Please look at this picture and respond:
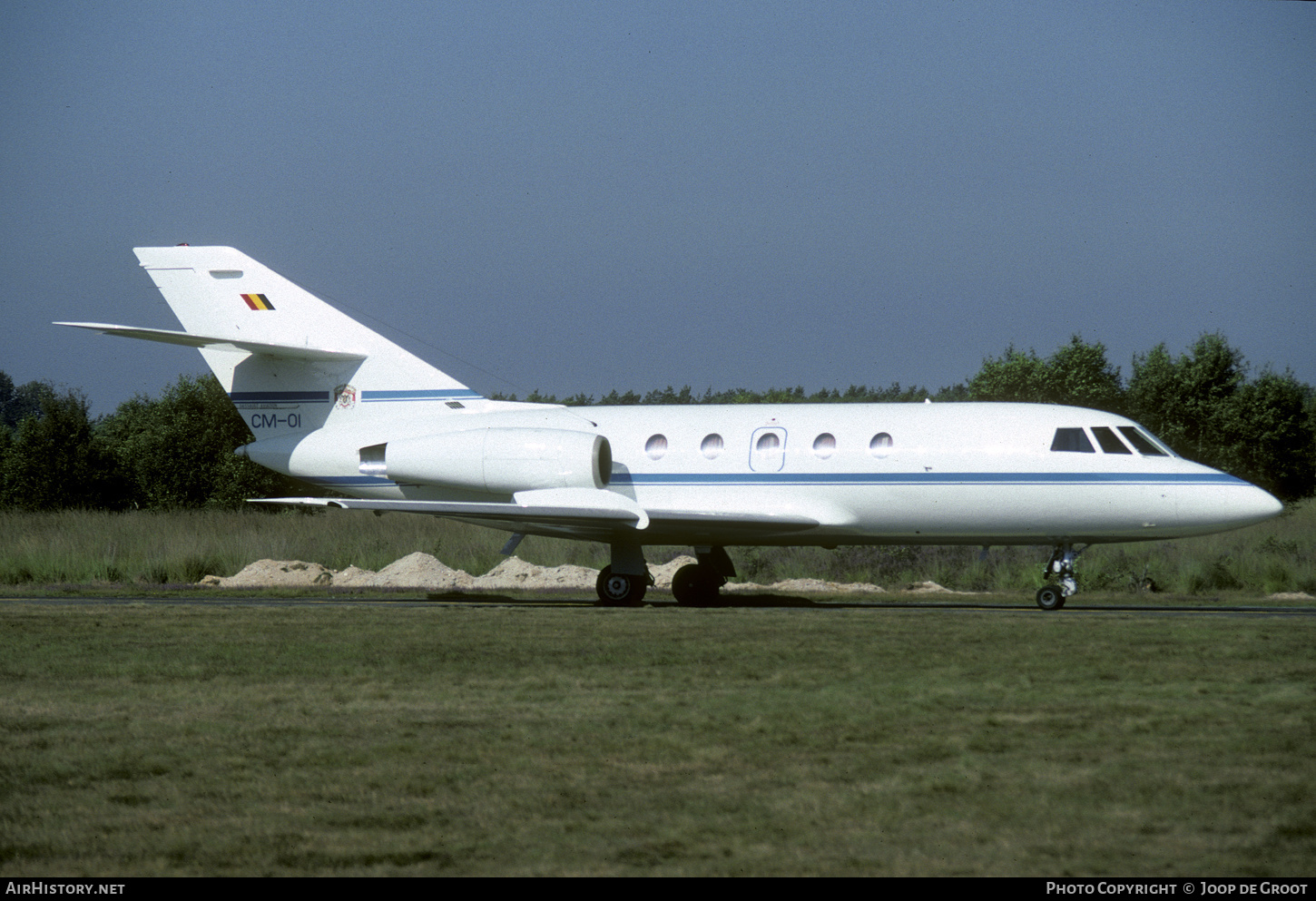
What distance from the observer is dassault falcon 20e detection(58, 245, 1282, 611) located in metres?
20.5

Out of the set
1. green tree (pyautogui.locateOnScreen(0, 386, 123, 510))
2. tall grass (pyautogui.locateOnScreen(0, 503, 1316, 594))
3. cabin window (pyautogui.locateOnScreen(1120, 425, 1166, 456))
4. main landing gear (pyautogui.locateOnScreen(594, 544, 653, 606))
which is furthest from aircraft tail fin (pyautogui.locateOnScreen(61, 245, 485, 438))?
green tree (pyautogui.locateOnScreen(0, 386, 123, 510))

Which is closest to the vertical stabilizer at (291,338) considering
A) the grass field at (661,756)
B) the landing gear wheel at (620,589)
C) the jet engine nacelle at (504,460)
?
the jet engine nacelle at (504,460)

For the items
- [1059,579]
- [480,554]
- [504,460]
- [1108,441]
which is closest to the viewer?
[1108,441]

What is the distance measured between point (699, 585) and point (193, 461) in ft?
95.3

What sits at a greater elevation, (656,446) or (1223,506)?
(656,446)

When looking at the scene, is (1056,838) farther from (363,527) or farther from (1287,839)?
(363,527)

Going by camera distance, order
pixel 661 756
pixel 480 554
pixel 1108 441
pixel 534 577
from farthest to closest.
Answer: pixel 480 554 → pixel 534 577 → pixel 1108 441 → pixel 661 756

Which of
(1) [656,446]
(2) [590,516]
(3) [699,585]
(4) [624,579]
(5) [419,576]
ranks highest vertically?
(1) [656,446]

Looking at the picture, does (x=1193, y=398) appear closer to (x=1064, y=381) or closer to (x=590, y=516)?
(x=1064, y=381)

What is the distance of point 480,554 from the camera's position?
32.6m

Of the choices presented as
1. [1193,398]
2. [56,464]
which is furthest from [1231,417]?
[56,464]

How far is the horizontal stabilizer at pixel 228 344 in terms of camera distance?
2195 cm

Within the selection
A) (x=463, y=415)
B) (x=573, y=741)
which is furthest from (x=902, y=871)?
(x=463, y=415)

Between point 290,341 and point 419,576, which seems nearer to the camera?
point 290,341
